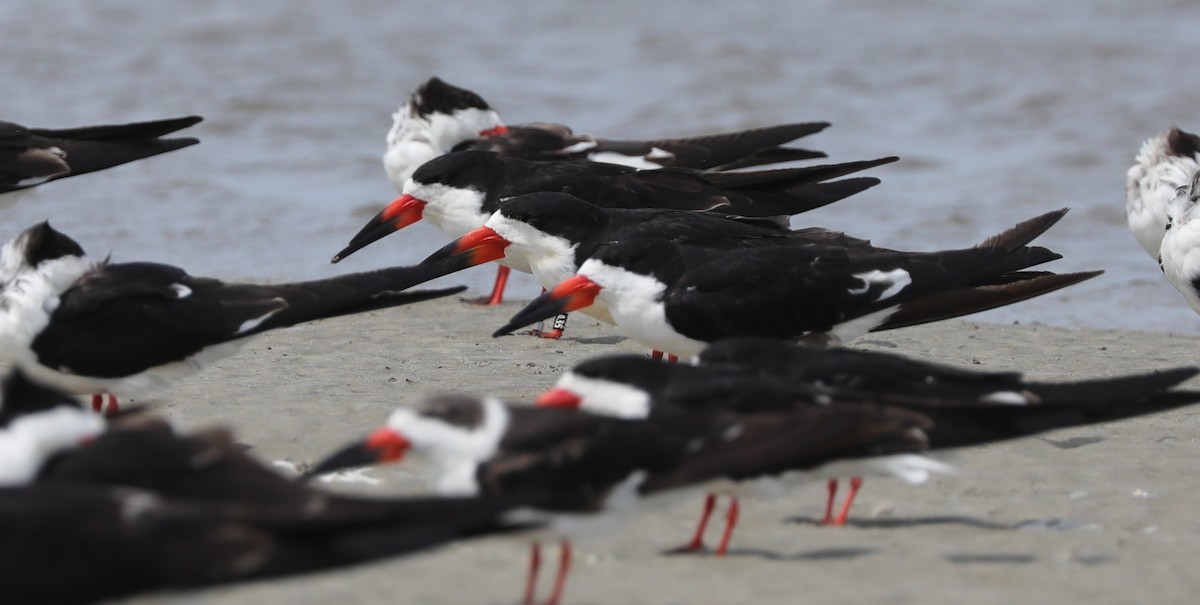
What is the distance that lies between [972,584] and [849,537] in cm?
52

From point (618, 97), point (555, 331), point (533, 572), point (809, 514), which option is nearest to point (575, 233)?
point (555, 331)

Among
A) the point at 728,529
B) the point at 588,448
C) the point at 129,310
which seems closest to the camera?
the point at 588,448

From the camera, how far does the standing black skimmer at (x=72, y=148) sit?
24.4 feet

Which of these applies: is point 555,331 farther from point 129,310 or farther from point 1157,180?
point 1157,180

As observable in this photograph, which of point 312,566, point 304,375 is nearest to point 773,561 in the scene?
point 312,566

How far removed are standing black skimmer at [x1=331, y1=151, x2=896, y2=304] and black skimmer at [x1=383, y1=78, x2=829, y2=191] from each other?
994mm

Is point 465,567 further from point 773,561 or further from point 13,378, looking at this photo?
point 13,378

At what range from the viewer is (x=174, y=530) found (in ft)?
10.9

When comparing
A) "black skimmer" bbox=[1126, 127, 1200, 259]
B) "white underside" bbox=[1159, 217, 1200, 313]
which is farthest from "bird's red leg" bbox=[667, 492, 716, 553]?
"black skimmer" bbox=[1126, 127, 1200, 259]

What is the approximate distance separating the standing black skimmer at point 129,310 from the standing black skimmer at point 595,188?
1.88 metres

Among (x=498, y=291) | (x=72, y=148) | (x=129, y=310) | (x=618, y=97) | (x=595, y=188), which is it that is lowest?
(x=498, y=291)

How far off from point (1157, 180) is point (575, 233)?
349 centimetres

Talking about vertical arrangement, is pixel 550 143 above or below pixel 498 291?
above

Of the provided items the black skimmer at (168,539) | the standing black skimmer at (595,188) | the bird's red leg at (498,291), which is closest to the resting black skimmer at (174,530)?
the black skimmer at (168,539)
